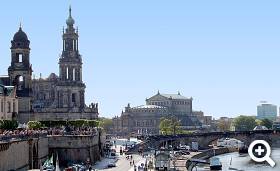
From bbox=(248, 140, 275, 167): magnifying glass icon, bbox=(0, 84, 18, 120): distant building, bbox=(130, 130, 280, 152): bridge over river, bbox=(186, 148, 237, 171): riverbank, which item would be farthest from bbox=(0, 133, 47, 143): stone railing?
bbox=(130, 130, 280, 152): bridge over river

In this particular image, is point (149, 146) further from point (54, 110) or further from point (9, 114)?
point (9, 114)

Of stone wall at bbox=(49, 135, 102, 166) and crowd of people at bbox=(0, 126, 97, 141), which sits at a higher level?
crowd of people at bbox=(0, 126, 97, 141)

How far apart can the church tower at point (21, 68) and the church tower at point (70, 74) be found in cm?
1516

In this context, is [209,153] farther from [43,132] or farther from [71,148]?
[43,132]

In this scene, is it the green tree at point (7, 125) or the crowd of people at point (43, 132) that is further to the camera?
the green tree at point (7, 125)

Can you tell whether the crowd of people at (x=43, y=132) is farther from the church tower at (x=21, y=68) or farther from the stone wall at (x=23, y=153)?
the church tower at (x=21, y=68)

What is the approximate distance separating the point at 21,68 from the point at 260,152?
54.7 m

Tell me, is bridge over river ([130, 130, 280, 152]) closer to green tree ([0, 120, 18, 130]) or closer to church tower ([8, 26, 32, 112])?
church tower ([8, 26, 32, 112])

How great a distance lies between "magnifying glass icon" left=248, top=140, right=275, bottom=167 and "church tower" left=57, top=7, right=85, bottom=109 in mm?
36462

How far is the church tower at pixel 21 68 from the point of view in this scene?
406 ft

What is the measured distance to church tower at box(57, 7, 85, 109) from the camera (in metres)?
140

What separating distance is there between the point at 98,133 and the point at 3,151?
4977 cm

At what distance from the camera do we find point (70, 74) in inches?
5576

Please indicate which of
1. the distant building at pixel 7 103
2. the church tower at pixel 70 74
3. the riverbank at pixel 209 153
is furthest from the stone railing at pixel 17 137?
the church tower at pixel 70 74
